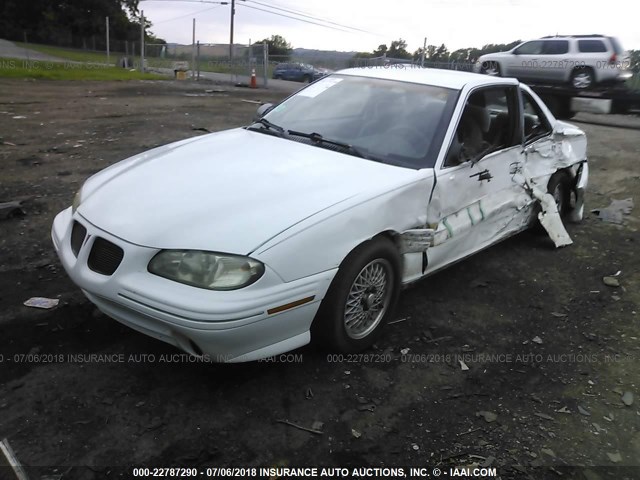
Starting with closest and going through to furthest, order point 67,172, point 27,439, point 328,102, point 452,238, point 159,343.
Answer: point 27,439 → point 159,343 → point 452,238 → point 328,102 → point 67,172

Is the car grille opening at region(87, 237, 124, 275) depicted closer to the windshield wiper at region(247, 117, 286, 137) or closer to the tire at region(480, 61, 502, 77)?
the windshield wiper at region(247, 117, 286, 137)

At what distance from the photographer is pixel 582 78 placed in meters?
14.4

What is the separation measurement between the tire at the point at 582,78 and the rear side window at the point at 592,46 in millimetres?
512

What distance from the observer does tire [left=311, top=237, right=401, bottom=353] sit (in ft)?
9.43

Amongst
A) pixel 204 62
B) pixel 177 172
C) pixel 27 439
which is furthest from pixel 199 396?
pixel 204 62

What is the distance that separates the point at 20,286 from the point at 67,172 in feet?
10.5

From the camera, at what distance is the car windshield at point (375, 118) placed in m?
3.55

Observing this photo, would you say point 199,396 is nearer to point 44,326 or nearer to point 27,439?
point 27,439

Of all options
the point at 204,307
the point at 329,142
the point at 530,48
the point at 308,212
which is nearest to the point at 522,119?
the point at 329,142

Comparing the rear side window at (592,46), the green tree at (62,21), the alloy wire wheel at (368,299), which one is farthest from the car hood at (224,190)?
the green tree at (62,21)

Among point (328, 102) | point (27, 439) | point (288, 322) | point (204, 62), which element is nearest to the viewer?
point (27, 439)

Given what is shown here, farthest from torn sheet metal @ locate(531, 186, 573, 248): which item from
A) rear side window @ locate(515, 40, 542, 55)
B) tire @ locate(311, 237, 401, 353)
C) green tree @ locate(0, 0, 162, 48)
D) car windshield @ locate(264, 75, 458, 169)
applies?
green tree @ locate(0, 0, 162, 48)

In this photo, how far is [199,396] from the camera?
276cm

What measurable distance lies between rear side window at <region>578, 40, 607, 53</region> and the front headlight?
590 inches
